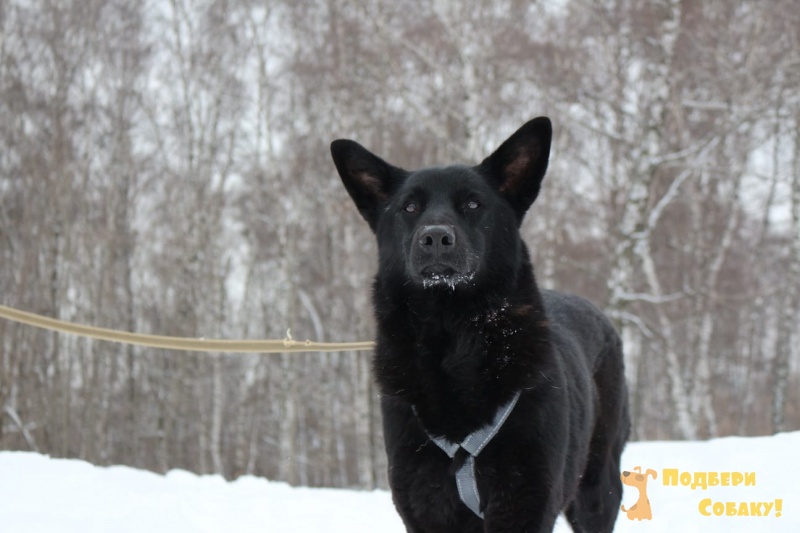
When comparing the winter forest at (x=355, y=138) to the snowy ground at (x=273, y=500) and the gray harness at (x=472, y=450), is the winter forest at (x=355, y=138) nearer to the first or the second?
the snowy ground at (x=273, y=500)

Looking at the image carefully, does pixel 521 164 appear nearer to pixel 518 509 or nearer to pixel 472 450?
pixel 472 450

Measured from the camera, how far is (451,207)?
281cm

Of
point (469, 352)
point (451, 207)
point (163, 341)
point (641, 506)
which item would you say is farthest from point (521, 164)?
point (641, 506)

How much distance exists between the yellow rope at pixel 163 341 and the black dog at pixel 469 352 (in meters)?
0.74

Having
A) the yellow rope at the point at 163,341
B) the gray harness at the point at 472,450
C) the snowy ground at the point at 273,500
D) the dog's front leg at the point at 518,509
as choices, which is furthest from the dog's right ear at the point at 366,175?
the snowy ground at the point at 273,500

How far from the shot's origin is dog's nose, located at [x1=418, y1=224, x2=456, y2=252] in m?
2.57

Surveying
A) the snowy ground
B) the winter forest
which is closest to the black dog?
the snowy ground

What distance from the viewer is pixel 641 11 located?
40.0 feet

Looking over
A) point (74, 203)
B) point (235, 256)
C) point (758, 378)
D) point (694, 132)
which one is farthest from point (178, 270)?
point (758, 378)

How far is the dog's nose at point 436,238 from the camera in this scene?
257cm

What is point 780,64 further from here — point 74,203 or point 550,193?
point 74,203

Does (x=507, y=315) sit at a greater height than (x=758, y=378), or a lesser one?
greater

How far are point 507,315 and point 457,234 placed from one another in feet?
1.25

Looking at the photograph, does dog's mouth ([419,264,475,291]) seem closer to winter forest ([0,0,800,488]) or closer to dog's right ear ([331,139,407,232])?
dog's right ear ([331,139,407,232])
